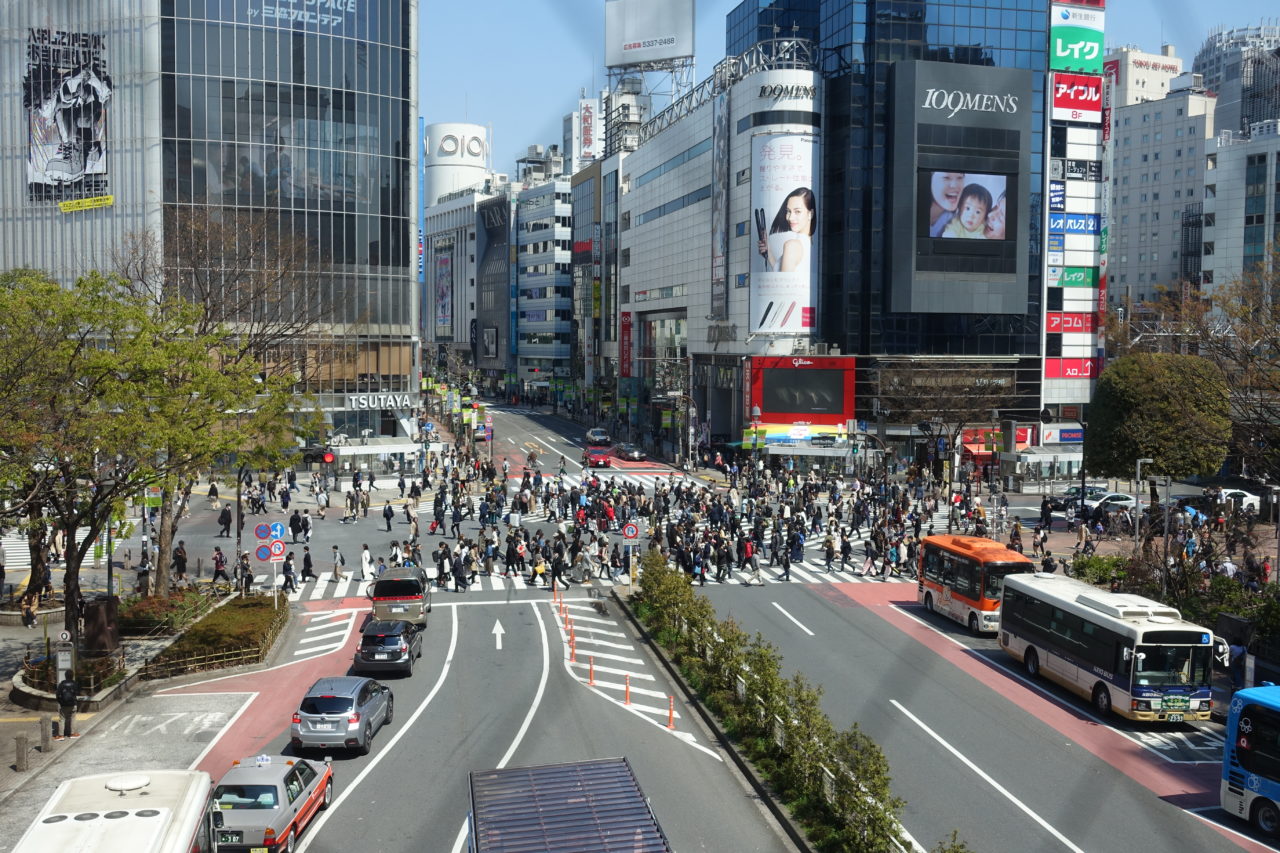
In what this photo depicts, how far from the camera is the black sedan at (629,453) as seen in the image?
81.9 metres

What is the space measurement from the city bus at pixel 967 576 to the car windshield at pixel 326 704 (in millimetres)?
A: 18351

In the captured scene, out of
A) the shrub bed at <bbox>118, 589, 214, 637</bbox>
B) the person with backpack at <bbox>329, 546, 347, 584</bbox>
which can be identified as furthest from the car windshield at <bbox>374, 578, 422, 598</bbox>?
the person with backpack at <bbox>329, 546, 347, 584</bbox>

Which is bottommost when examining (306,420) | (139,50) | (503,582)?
(503,582)

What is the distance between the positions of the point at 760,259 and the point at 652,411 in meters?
27.9

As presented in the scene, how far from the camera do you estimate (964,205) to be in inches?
3044

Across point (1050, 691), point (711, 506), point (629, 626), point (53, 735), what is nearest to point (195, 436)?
point (53, 735)

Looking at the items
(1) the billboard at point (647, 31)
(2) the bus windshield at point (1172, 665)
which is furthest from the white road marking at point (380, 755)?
(1) the billboard at point (647, 31)

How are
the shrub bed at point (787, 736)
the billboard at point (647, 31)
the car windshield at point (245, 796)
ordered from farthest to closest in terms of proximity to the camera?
the billboard at point (647, 31) < the car windshield at point (245, 796) < the shrub bed at point (787, 736)

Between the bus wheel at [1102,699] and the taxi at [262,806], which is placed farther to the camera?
the bus wheel at [1102,699]

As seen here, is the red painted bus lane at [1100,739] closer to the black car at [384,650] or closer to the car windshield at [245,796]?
the black car at [384,650]

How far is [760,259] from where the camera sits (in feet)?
258

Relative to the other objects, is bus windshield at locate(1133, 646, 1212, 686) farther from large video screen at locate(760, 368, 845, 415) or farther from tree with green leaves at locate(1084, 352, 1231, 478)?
large video screen at locate(760, 368, 845, 415)

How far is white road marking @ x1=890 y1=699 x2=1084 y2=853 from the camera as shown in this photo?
1859 cm

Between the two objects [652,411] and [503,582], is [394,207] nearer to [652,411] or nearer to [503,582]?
[652,411]
